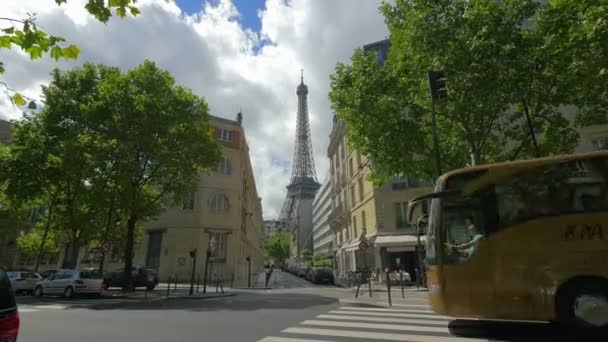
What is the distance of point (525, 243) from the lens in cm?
626

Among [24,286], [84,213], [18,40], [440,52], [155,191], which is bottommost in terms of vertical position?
[24,286]

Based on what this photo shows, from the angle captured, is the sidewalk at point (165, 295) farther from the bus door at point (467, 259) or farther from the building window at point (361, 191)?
the building window at point (361, 191)

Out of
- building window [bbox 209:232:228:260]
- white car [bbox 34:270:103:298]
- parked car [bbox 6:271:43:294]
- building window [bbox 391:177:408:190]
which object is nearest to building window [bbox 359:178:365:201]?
building window [bbox 391:177:408:190]

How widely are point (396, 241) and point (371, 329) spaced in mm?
19476

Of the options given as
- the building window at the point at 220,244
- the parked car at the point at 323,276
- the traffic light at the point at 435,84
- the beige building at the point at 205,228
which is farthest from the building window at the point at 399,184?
the building window at the point at 220,244

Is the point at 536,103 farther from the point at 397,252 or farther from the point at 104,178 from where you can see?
the point at 104,178

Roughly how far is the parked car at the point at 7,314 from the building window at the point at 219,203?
30650 mm

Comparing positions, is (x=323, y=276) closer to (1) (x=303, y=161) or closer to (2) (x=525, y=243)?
(2) (x=525, y=243)

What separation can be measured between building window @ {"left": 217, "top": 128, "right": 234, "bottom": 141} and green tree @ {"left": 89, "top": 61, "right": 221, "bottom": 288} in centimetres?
1283

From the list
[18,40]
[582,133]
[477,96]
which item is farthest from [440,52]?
[582,133]

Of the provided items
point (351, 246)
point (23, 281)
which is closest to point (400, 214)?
point (351, 246)

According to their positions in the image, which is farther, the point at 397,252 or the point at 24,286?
the point at 397,252

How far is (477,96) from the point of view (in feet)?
42.3

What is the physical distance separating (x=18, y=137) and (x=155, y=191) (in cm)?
915
